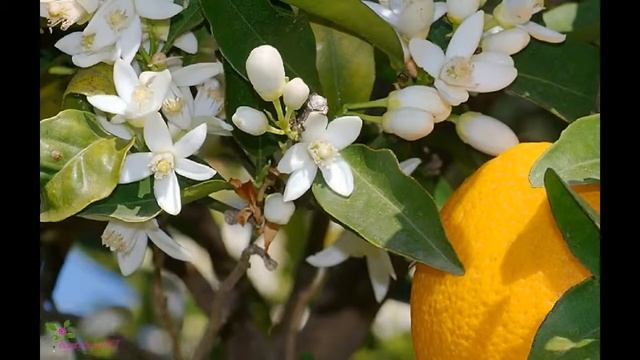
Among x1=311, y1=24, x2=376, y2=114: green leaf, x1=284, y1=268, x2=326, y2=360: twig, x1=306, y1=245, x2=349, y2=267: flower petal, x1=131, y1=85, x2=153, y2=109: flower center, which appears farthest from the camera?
x1=284, y1=268, x2=326, y2=360: twig

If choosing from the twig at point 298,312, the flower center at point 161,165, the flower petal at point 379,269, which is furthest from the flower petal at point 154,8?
the twig at point 298,312

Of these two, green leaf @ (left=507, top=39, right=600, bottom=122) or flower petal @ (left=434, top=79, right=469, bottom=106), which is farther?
green leaf @ (left=507, top=39, right=600, bottom=122)

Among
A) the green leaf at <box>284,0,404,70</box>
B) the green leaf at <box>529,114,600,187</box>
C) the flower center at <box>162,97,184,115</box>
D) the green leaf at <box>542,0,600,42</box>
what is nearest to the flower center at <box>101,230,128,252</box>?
the flower center at <box>162,97,184,115</box>

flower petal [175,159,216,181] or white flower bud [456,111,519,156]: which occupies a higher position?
white flower bud [456,111,519,156]

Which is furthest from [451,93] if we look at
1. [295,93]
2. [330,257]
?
[330,257]

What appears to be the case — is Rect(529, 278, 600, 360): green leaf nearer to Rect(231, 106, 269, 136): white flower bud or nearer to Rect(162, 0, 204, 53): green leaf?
Rect(231, 106, 269, 136): white flower bud

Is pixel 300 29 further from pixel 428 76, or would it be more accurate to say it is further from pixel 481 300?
pixel 481 300
